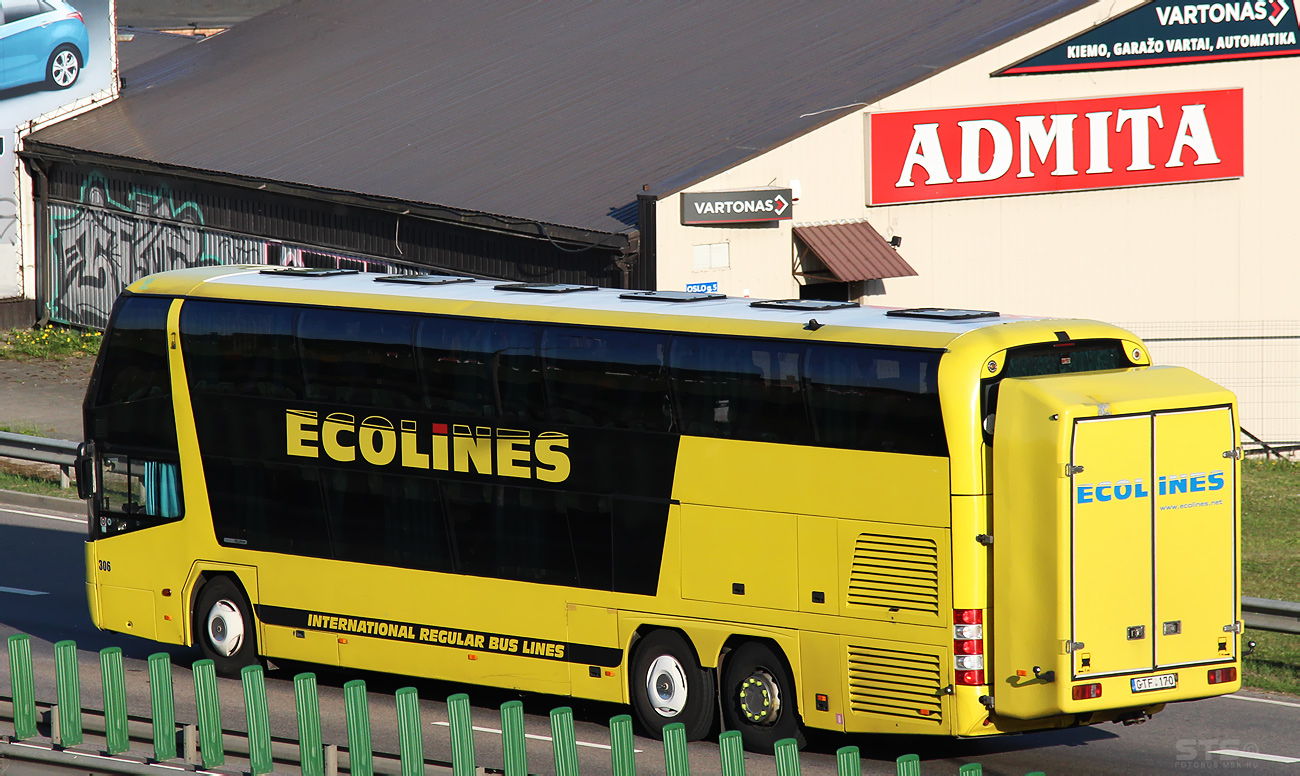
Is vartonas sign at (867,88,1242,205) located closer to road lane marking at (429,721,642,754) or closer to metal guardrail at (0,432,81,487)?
metal guardrail at (0,432,81,487)

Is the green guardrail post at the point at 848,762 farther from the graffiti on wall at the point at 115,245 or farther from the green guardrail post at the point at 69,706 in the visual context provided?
the graffiti on wall at the point at 115,245

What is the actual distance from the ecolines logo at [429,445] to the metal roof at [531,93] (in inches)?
402

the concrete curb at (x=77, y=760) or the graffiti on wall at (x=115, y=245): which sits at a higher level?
the graffiti on wall at (x=115, y=245)

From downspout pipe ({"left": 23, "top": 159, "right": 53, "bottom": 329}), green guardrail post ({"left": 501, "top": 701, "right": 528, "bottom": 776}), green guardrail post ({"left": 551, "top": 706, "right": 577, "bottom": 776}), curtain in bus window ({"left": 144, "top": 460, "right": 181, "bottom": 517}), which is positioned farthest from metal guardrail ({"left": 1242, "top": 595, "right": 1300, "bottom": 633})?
downspout pipe ({"left": 23, "top": 159, "right": 53, "bottom": 329})

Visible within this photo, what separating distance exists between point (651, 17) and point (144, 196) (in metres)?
11.6

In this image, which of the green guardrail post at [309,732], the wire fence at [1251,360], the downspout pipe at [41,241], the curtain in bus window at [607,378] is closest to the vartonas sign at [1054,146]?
the wire fence at [1251,360]

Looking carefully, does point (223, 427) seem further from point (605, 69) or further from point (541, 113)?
point (605, 69)

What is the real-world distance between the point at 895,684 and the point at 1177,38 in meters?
20.1

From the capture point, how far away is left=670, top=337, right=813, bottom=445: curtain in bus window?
1406cm

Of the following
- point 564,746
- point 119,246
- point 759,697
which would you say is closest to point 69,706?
point 564,746

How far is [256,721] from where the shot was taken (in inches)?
478

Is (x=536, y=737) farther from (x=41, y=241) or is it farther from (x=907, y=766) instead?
(x=41, y=241)

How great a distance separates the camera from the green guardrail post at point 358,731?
1177 centimetres

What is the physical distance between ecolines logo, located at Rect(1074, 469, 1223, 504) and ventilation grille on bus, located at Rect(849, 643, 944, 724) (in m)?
1.70
